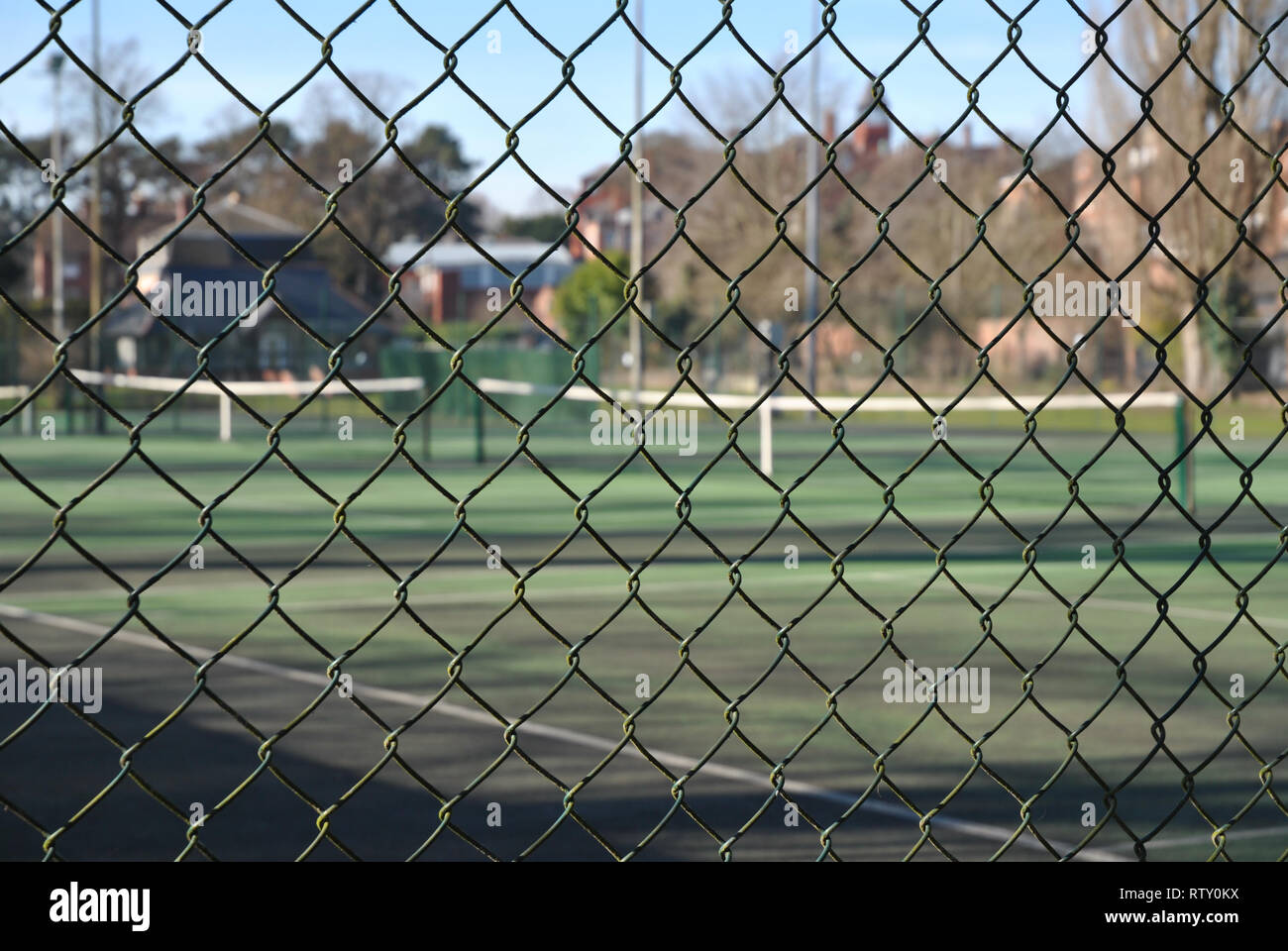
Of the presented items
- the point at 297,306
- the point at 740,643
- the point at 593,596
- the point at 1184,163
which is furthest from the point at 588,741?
the point at 297,306

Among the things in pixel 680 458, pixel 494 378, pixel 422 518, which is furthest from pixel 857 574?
pixel 494 378

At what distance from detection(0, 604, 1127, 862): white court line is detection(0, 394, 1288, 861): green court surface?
0.07 ft

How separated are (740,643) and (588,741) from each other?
2528 millimetres

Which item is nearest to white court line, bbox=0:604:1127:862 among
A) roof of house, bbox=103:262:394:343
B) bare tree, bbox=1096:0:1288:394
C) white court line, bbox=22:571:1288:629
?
white court line, bbox=22:571:1288:629

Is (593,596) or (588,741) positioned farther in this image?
(593,596)

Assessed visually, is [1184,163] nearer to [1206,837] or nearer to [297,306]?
[1206,837]

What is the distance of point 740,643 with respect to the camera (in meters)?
8.68

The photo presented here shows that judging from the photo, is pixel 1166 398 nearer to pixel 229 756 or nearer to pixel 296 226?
pixel 229 756

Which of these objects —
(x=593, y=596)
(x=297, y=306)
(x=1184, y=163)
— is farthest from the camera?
(x=297, y=306)

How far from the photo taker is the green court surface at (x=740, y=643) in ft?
11.2

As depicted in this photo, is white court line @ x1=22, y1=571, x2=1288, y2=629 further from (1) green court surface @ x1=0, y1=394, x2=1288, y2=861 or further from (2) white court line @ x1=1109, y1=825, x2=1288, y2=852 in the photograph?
(2) white court line @ x1=1109, y1=825, x2=1288, y2=852

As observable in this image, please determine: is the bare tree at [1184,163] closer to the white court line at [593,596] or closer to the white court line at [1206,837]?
the white court line at [593,596]

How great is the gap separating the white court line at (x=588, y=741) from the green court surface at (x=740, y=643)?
0.9 inches

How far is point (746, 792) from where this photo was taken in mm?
5508
